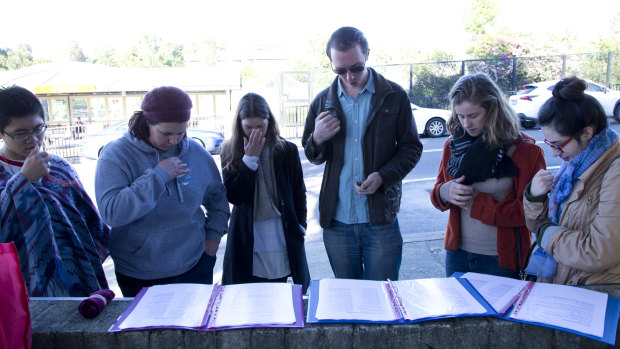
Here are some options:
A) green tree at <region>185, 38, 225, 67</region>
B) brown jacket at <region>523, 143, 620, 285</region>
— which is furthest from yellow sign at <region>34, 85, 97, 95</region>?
green tree at <region>185, 38, 225, 67</region>

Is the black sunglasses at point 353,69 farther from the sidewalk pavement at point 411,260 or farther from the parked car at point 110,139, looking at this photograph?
the parked car at point 110,139

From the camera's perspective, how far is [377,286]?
1.63 metres


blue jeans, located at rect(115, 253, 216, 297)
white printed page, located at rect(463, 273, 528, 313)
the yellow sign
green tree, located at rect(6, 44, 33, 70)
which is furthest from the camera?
green tree, located at rect(6, 44, 33, 70)

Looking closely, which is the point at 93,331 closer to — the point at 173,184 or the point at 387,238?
the point at 173,184

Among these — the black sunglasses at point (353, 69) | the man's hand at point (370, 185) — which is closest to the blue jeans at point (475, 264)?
the man's hand at point (370, 185)

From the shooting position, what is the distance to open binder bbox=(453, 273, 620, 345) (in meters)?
1.36

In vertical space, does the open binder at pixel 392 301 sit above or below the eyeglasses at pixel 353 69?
below

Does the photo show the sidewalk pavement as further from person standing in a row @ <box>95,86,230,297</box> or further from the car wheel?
the car wheel

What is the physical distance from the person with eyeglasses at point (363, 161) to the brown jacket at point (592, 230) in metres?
0.90

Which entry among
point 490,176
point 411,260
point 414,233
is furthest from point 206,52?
point 490,176

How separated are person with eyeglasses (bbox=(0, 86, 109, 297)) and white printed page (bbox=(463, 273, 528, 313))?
1.68 metres

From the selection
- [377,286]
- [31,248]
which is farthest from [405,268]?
[31,248]

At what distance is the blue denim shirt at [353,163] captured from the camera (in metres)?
2.54

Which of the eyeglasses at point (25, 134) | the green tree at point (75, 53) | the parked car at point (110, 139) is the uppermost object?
the green tree at point (75, 53)
